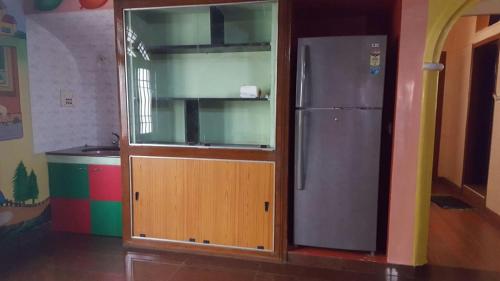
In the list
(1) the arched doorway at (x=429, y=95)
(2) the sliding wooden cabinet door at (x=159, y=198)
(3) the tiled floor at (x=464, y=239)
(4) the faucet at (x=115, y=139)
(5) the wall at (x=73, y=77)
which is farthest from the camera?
(4) the faucet at (x=115, y=139)

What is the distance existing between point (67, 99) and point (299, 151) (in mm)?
2506

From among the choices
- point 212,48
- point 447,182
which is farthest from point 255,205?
point 447,182

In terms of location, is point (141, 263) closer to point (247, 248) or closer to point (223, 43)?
point (247, 248)

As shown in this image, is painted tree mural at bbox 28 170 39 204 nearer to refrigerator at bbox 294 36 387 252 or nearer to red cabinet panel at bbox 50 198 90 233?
red cabinet panel at bbox 50 198 90 233

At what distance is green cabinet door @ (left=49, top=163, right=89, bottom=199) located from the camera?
299 centimetres

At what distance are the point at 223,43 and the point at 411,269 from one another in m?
2.36

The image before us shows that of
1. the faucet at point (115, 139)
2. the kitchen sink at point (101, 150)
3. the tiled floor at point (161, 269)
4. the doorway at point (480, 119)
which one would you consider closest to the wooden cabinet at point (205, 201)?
the tiled floor at point (161, 269)

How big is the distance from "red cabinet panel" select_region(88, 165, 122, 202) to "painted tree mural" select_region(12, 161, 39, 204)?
1.81 ft

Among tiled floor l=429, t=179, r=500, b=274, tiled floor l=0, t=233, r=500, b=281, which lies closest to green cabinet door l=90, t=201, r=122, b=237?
tiled floor l=0, t=233, r=500, b=281

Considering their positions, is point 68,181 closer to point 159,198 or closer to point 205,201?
point 159,198

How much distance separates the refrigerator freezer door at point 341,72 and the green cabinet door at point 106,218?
196 centimetres

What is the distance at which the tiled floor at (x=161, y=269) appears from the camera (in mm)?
2354

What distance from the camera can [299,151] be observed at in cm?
250

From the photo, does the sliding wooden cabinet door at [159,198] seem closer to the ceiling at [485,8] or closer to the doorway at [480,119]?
the ceiling at [485,8]
